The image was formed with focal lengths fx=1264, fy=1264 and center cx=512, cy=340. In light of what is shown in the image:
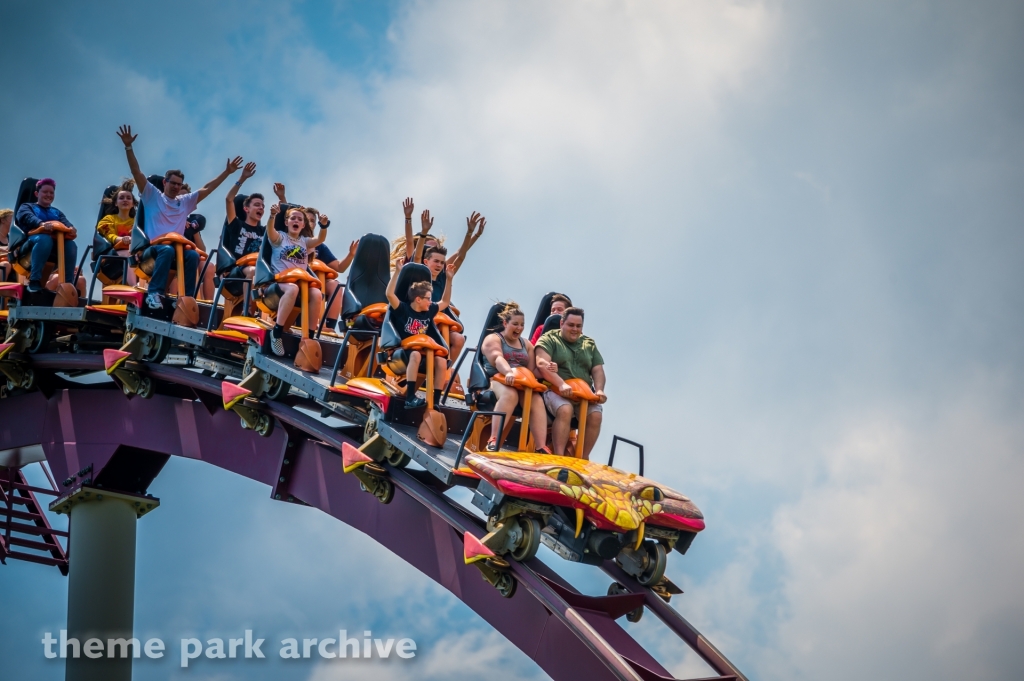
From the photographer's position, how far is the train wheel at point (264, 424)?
1055 centimetres

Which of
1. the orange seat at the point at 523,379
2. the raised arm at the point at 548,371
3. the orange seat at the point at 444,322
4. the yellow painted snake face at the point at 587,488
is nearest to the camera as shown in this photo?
the yellow painted snake face at the point at 587,488

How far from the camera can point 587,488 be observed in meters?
8.12

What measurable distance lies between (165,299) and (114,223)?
141 cm

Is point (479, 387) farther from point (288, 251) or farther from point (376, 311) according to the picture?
point (288, 251)

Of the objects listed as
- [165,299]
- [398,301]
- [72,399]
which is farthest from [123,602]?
[398,301]

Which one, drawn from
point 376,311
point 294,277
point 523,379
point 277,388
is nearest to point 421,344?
point 523,379


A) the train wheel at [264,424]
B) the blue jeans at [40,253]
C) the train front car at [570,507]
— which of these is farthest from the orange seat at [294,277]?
the blue jeans at [40,253]

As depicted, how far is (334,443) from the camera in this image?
9586mm

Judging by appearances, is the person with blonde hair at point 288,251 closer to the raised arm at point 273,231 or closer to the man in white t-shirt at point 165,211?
the raised arm at point 273,231

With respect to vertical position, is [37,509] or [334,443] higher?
[37,509]

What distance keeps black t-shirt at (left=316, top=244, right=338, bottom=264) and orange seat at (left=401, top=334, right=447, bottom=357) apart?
3.15m

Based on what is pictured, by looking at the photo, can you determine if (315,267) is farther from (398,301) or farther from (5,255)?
(5,255)

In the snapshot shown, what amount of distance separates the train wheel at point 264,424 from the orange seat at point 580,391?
9.40 ft

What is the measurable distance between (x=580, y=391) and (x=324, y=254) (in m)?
3.98
